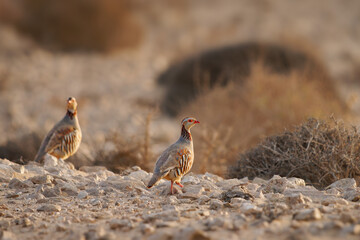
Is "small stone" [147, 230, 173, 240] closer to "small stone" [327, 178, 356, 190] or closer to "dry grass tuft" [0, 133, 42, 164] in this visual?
"small stone" [327, 178, 356, 190]

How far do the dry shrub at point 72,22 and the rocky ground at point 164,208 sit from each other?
75.1 ft

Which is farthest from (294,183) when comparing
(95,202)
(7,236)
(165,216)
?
(7,236)

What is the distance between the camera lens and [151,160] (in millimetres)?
Result: 9133

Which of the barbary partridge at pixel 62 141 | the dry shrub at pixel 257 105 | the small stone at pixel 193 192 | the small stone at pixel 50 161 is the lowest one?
the small stone at pixel 193 192

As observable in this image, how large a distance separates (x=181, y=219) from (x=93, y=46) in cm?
2526

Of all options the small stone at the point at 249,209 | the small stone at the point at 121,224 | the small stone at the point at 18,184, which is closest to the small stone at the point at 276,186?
the small stone at the point at 249,209

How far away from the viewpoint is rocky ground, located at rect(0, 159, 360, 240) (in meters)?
4.11

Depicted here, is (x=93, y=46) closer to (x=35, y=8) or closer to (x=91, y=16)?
(x=91, y=16)

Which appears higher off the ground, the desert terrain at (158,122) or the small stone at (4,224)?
the desert terrain at (158,122)

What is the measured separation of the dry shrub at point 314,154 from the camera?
6.38 meters

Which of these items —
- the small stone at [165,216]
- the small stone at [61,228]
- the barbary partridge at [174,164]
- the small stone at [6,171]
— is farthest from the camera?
the small stone at [6,171]

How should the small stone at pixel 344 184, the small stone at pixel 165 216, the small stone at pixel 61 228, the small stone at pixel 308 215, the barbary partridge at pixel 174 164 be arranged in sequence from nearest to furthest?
the small stone at pixel 308 215
the small stone at pixel 61 228
the small stone at pixel 165 216
the barbary partridge at pixel 174 164
the small stone at pixel 344 184

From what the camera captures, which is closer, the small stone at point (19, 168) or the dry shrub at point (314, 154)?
the dry shrub at point (314, 154)

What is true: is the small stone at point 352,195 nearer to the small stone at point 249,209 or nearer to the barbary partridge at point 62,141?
the small stone at point 249,209
